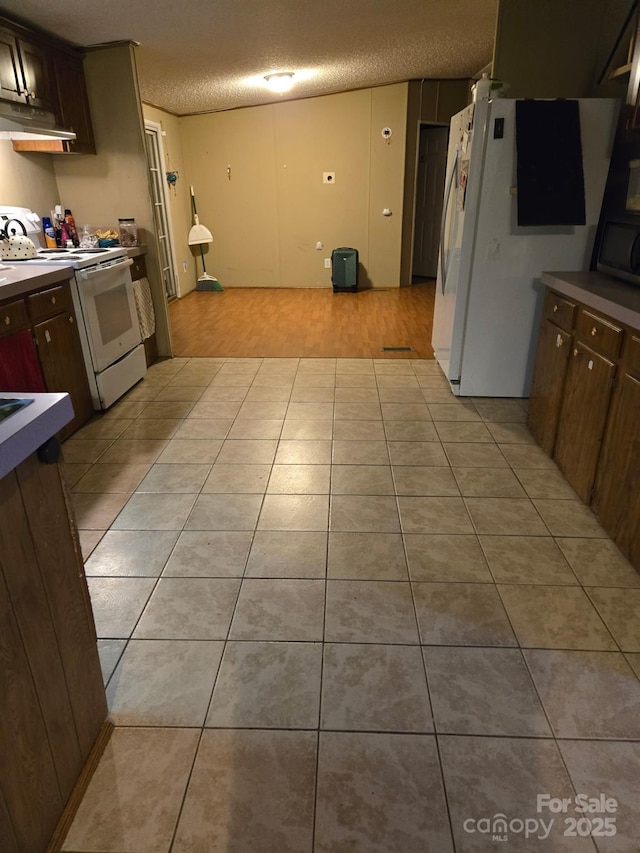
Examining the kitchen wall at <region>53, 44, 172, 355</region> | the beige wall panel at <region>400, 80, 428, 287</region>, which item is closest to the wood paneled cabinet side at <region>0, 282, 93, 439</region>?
the kitchen wall at <region>53, 44, 172, 355</region>

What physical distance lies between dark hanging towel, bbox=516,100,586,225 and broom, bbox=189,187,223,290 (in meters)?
5.19

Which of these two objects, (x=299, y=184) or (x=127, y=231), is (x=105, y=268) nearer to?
(x=127, y=231)

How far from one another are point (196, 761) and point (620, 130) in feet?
11.0

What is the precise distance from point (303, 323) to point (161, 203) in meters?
2.49

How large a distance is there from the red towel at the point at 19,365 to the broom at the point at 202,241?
196 inches

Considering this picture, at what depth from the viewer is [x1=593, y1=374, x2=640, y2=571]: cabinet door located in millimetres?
1872

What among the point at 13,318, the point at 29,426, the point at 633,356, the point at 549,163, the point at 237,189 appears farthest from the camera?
the point at 237,189

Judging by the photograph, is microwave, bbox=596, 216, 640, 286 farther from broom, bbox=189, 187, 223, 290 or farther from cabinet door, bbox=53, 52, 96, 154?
broom, bbox=189, 187, 223, 290

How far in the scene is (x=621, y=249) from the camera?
Answer: 7.63 ft

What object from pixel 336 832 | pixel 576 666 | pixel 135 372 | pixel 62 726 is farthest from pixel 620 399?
pixel 135 372

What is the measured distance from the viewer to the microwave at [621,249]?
2207mm

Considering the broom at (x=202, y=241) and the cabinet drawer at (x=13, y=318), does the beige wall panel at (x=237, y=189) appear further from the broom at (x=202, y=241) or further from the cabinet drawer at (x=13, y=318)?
the cabinet drawer at (x=13, y=318)

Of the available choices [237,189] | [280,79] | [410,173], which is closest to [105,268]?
[280,79]

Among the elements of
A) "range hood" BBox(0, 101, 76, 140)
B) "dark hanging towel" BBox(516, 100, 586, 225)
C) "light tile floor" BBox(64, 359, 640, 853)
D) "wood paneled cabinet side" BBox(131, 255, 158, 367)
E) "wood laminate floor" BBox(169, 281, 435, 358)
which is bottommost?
"light tile floor" BBox(64, 359, 640, 853)
